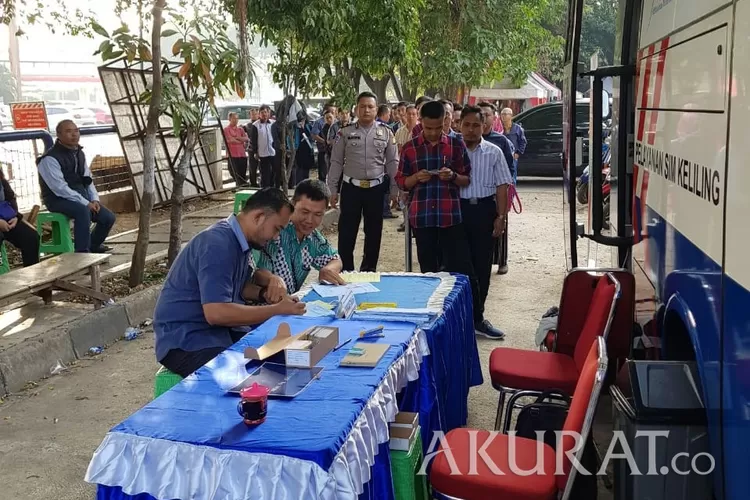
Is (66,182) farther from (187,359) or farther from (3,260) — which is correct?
(187,359)

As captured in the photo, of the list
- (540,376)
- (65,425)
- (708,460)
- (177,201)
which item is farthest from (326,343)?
(177,201)

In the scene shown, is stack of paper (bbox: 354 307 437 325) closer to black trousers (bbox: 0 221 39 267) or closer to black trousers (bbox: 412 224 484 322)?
black trousers (bbox: 412 224 484 322)

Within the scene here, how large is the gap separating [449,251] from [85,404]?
9.23 feet

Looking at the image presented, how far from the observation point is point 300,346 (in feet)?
10.4

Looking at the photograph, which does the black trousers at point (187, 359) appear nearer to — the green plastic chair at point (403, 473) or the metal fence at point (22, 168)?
the green plastic chair at point (403, 473)

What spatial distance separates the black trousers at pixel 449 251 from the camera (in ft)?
20.3

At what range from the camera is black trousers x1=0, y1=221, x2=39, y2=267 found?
24.0 feet

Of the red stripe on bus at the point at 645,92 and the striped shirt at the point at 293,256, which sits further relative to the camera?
the striped shirt at the point at 293,256

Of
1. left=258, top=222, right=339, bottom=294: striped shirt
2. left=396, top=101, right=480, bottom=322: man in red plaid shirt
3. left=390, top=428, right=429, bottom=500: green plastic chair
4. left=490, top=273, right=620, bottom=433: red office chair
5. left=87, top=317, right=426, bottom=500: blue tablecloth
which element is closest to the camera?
left=87, top=317, right=426, bottom=500: blue tablecloth

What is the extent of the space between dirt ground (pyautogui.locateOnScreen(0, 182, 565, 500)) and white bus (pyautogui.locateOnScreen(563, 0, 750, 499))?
5.30ft

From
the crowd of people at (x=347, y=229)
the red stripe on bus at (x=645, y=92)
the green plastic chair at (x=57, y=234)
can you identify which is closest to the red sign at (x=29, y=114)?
the green plastic chair at (x=57, y=234)

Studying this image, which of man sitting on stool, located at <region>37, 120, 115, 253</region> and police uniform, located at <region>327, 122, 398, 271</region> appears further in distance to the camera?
man sitting on stool, located at <region>37, 120, 115, 253</region>

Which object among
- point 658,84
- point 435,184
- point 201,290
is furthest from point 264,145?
point 658,84

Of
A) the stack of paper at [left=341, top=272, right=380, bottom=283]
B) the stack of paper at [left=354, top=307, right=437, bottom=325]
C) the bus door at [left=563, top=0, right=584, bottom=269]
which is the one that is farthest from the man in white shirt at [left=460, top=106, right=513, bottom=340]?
the stack of paper at [left=354, top=307, right=437, bottom=325]
